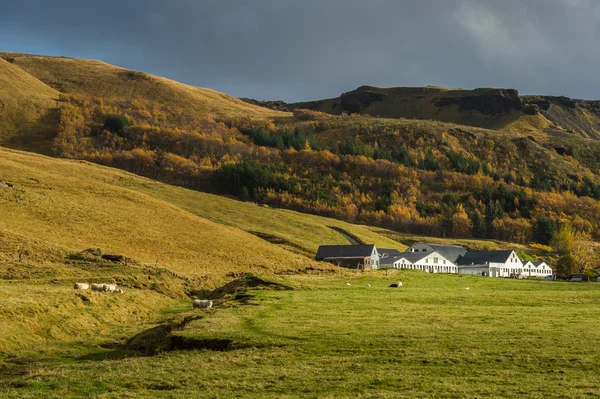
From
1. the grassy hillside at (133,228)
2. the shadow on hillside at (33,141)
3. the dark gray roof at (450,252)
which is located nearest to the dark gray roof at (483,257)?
the dark gray roof at (450,252)

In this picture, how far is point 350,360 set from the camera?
23344mm

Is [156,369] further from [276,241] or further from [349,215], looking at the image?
[349,215]

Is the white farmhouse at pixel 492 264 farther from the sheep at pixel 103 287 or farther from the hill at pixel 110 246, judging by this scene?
the sheep at pixel 103 287

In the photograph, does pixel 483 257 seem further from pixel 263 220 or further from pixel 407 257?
pixel 263 220

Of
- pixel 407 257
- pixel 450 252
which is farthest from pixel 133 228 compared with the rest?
pixel 450 252

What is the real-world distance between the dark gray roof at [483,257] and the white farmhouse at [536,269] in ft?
21.4

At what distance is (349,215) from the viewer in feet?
575

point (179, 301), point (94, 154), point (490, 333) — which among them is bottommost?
point (179, 301)

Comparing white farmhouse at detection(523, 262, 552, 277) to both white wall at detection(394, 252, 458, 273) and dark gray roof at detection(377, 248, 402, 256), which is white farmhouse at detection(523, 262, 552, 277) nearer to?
white wall at detection(394, 252, 458, 273)

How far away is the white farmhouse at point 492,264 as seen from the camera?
421ft

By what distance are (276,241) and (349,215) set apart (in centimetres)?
6738

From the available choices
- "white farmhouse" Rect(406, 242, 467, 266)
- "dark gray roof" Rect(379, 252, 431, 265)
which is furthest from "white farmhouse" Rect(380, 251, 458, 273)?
"white farmhouse" Rect(406, 242, 467, 266)

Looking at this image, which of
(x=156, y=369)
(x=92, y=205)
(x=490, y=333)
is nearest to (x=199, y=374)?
(x=156, y=369)

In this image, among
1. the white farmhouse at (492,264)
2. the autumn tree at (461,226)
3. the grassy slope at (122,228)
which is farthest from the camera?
the autumn tree at (461,226)
